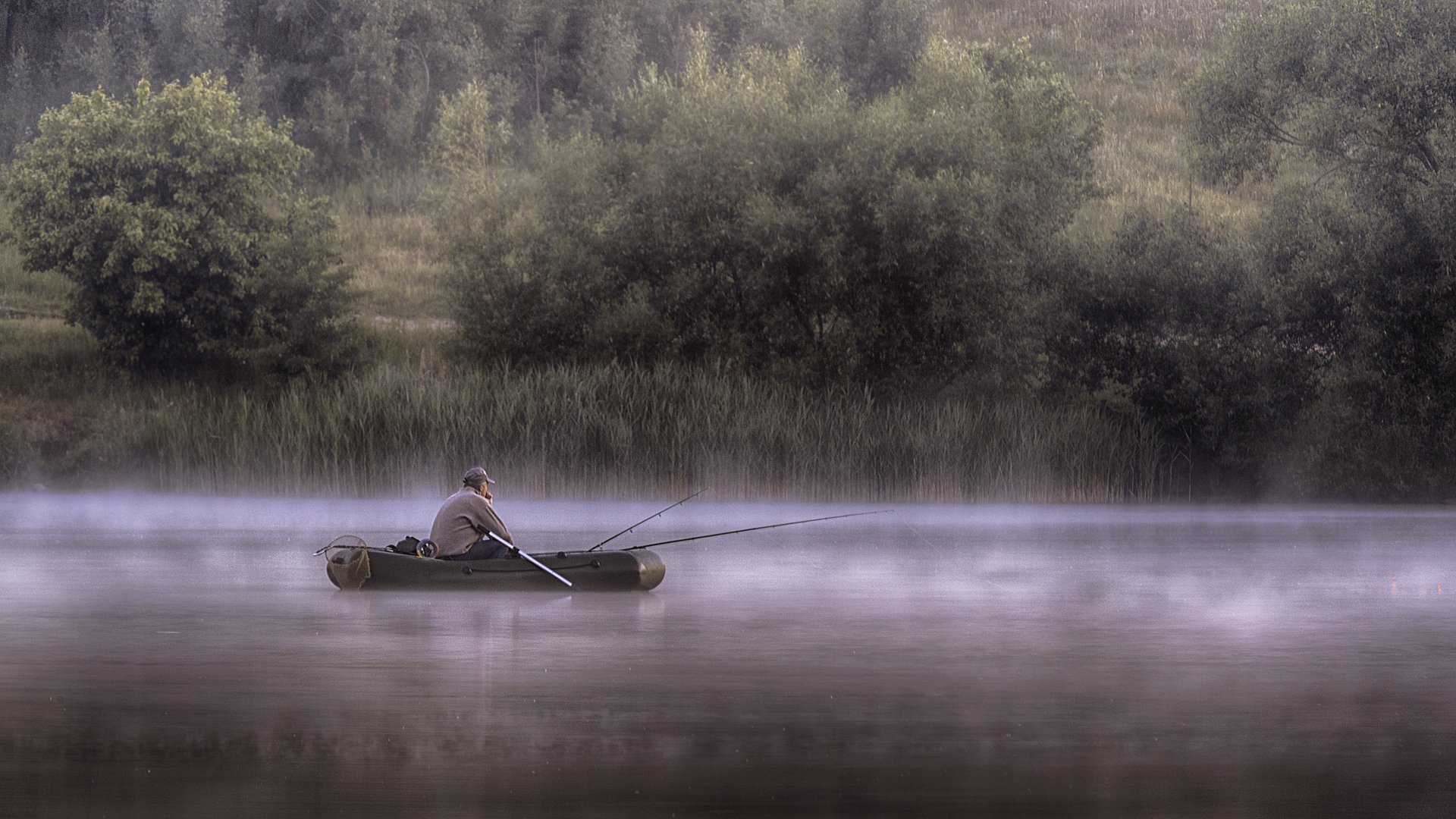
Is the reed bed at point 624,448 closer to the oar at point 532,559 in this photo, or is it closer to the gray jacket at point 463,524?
the gray jacket at point 463,524

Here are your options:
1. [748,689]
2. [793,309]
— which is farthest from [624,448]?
[748,689]

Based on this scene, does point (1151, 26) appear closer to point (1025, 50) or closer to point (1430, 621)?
point (1025, 50)

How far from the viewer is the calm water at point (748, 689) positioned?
9.36 m

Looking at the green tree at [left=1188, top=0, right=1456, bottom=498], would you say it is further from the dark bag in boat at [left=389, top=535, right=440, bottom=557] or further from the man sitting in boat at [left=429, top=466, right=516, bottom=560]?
the dark bag in boat at [left=389, top=535, right=440, bottom=557]

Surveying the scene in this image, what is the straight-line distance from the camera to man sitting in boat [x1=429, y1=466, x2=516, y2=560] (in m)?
17.6

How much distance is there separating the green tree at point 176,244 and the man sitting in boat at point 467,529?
76.1 feet

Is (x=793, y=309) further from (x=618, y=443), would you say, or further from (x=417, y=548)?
(x=417, y=548)

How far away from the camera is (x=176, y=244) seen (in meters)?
40.3

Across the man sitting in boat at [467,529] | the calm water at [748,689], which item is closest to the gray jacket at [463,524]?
the man sitting in boat at [467,529]

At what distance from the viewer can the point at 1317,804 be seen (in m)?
9.17

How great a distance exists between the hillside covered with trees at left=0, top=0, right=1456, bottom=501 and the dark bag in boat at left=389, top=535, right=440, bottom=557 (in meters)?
12.2

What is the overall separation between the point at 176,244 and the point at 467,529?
25128 millimetres

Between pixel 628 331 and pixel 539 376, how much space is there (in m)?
4.86

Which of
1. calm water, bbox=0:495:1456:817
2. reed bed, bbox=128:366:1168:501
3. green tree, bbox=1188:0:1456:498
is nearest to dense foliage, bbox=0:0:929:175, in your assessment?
green tree, bbox=1188:0:1456:498
